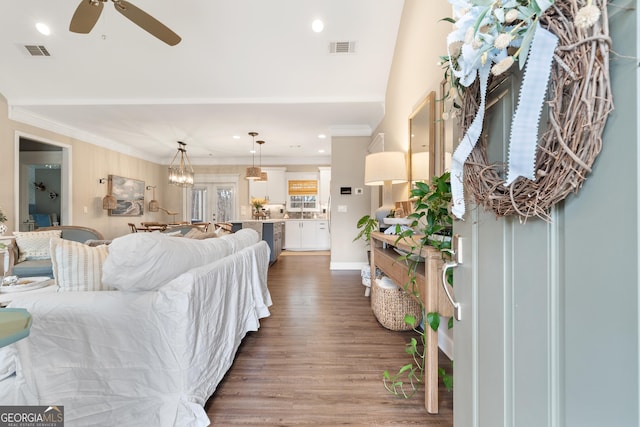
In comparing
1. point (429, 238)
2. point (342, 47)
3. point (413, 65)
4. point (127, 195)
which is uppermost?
point (342, 47)

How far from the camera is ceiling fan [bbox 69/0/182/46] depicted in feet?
7.08

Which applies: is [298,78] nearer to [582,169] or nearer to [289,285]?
[289,285]

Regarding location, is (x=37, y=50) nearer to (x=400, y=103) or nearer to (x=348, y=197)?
(x=400, y=103)

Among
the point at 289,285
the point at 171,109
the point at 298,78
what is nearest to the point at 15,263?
the point at 171,109

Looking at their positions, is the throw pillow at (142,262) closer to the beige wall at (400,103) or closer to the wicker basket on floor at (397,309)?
the wicker basket on floor at (397,309)

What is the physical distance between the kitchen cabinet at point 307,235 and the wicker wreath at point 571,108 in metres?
7.35

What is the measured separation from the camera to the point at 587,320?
0.48 m

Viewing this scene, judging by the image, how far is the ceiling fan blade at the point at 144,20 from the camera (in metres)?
2.17

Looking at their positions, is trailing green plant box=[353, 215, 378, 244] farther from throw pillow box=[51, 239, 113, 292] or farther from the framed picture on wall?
the framed picture on wall

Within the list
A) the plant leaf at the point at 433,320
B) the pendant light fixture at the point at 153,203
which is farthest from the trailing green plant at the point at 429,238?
the pendant light fixture at the point at 153,203

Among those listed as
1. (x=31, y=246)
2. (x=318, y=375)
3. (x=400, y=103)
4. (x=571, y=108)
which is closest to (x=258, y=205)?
(x=31, y=246)

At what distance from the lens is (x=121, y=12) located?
2250mm

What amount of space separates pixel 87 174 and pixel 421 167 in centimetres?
642

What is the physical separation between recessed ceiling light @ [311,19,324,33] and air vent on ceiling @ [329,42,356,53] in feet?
0.74
